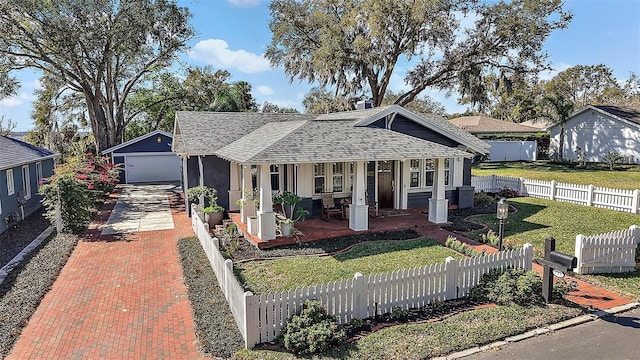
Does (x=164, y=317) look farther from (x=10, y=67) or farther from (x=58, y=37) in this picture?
(x=10, y=67)

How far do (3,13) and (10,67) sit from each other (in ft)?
16.3

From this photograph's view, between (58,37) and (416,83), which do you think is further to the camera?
(416,83)

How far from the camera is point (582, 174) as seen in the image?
86.5 ft

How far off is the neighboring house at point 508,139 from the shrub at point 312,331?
35048 mm

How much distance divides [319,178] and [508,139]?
3085 cm

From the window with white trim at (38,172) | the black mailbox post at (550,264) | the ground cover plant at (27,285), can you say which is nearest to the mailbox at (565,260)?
the black mailbox post at (550,264)

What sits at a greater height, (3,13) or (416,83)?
(3,13)

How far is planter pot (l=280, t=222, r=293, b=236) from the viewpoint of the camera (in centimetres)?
1137

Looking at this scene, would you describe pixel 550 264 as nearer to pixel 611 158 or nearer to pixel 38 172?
pixel 38 172

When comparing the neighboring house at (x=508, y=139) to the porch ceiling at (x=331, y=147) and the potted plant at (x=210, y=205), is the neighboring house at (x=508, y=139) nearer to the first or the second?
the porch ceiling at (x=331, y=147)

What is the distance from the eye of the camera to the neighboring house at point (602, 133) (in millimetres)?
29781

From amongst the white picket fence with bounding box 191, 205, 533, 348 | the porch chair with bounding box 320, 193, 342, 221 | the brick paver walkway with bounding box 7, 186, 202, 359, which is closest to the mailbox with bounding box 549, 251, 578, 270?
the white picket fence with bounding box 191, 205, 533, 348

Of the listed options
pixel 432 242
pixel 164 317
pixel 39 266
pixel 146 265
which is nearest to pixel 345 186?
pixel 432 242

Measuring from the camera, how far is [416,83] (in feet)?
107
